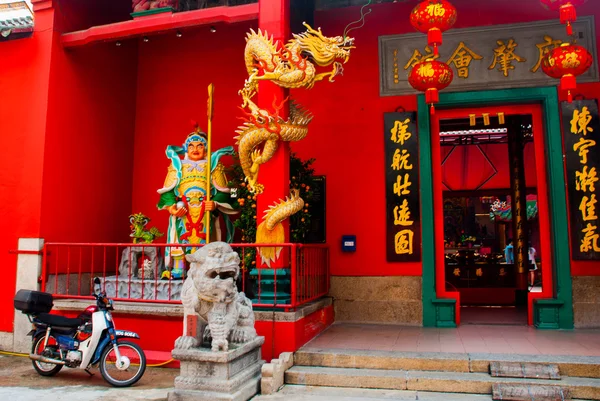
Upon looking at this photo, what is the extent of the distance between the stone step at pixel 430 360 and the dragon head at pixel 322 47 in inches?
131

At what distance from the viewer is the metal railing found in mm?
5629

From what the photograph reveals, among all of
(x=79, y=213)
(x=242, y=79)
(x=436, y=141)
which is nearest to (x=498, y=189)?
(x=436, y=141)

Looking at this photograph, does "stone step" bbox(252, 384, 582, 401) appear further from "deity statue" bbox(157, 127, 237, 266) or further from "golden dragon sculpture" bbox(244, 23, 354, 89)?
"golden dragon sculpture" bbox(244, 23, 354, 89)

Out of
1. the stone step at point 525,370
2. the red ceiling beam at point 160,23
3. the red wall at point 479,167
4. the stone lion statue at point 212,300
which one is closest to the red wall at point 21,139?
the red ceiling beam at point 160,23

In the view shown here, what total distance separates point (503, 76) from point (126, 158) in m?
5.89

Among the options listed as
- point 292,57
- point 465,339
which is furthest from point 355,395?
point 292,57

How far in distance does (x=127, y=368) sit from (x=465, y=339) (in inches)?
148

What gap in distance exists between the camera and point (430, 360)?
195 inches

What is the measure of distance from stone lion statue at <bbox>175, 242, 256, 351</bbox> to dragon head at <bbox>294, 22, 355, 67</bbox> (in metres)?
2.72

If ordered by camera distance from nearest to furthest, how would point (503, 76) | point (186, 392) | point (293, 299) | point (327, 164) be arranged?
point (186, 392), point (293, 299), point (503, 76), point (327, 164)

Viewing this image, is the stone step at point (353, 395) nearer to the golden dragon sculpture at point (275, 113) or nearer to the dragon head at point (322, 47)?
the golden dragon sculpture at point (275, 113)

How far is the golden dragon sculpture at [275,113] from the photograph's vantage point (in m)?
5.83

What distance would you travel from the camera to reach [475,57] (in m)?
7.19

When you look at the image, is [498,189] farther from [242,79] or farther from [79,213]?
[79,213]
